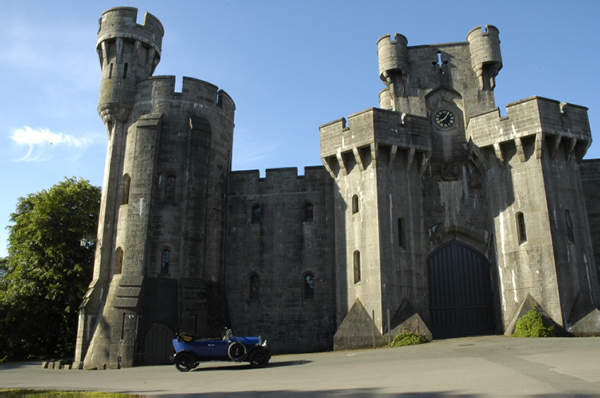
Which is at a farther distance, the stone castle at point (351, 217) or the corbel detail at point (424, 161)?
the corbel detail at point (424, 161)

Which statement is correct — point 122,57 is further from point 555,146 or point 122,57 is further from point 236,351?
point 555,146

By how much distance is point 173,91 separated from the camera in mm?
23875

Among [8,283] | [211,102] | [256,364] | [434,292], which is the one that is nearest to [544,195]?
[434,292]

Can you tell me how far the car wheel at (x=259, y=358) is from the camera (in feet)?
51.8

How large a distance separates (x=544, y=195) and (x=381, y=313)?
8591 millimetres

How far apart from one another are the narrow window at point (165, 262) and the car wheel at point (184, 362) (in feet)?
20.1

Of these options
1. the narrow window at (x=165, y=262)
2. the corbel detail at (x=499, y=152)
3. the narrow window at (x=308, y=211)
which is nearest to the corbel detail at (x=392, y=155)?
the corbel detail at (x=499, y=152)

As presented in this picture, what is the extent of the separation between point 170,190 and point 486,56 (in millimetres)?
16993

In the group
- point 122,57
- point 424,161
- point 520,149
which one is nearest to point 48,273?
point 122,57

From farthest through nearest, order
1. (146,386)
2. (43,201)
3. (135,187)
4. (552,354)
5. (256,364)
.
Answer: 1. (43,201)
2. (135,187)
3. (256,364)
4. (552,354)
5. (146,386)

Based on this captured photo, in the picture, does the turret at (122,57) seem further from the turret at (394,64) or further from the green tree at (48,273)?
the turret at (394,64)

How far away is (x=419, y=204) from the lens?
74.2ft

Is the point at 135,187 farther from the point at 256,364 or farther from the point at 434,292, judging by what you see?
the point at 434,292

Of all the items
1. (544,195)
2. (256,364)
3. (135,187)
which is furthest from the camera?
(135,187)
